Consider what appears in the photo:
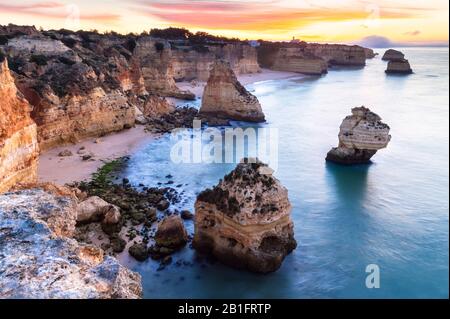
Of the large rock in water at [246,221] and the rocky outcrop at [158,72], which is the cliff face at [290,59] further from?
the large rock in water at [246,221]

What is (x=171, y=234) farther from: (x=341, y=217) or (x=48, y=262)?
(x=48, y=262)

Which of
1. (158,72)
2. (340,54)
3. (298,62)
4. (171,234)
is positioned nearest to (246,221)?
(171,234)

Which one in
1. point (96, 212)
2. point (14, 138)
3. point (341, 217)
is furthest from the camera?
point (341, 217)

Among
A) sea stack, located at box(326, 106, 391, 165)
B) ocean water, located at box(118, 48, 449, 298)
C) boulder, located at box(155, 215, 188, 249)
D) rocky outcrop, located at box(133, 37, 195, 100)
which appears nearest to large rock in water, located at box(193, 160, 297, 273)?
ocean water, located at box(118, 48, 449, 298)

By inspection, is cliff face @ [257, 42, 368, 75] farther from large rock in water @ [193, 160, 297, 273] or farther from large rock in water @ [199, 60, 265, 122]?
large rock in water @ [193, 160, 297, 273]

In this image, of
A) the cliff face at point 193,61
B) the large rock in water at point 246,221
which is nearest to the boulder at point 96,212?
the large rock in water at point 246,221
